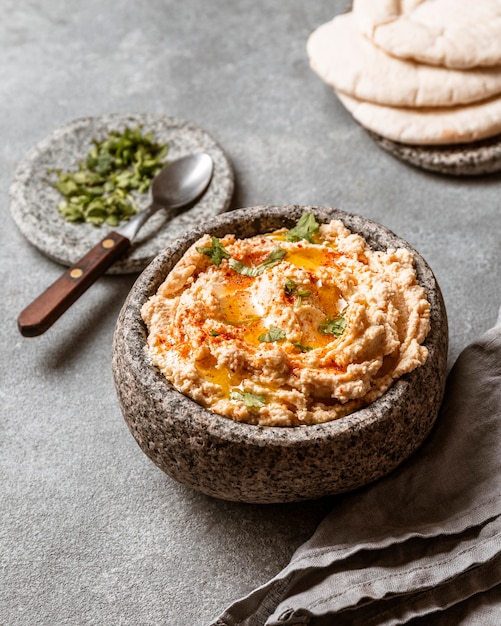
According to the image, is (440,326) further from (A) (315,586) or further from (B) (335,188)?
(B) (335,188)

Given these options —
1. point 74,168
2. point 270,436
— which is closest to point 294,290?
point 270,436

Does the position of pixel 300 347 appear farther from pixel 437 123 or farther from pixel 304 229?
pixel 437 123

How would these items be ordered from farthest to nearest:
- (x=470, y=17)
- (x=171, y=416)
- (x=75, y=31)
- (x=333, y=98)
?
(x=75, y=31) → (x=333, y=98) → (x=470, y=17) → (x=171, y=416)

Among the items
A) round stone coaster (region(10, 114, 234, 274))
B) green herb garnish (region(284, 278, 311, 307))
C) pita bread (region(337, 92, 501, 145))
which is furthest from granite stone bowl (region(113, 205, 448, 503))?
pita bread (region(337, 92, 501, 145))

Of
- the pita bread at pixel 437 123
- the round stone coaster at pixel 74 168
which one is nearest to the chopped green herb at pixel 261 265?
the round stone coaster at pixel 74 168

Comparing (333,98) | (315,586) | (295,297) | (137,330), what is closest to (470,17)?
(333,98)

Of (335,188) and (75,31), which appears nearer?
(335,188)

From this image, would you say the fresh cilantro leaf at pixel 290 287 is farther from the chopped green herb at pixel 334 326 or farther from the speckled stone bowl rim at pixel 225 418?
the speckled stone bowl rim at pixel 225 418

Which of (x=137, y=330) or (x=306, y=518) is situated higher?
(x=137, y=330)

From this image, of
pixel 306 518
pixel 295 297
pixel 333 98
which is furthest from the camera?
pixel 333 98
